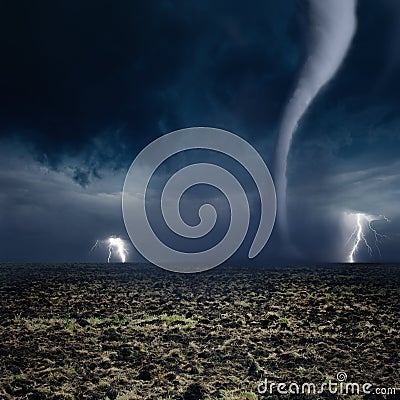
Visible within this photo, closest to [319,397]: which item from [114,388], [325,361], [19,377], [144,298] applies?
[325,361]

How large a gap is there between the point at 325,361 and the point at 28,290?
24.3 metres

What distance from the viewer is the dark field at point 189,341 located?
12719 mm

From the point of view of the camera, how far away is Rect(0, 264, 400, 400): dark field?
12.7m

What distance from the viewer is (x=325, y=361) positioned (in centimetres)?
1468

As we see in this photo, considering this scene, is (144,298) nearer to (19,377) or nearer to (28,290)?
(28,290)
